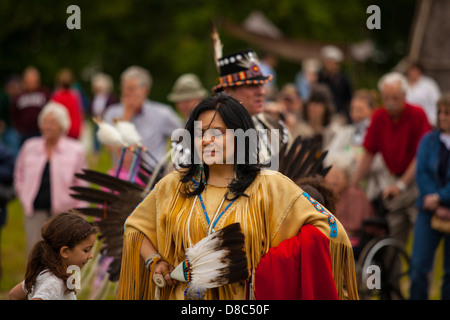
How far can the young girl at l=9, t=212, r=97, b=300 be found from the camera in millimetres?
3598

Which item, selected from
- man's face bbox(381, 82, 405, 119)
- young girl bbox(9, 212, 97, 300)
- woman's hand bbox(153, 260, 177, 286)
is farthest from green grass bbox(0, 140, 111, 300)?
man's face bbox(381, 82, 405, 119)

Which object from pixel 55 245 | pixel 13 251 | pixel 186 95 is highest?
pixel 186 95

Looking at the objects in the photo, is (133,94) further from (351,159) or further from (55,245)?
(55,245)

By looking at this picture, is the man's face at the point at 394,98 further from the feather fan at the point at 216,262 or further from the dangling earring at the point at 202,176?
the feather fan at the point at 216,262

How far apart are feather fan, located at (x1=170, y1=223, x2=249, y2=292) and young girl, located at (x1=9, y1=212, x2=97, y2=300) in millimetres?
655

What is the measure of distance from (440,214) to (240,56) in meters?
1.89

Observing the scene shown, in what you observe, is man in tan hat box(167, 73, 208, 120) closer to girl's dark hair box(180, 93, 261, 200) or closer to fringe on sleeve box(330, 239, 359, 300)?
girl's dark hair box(180, 93, 261, 200)

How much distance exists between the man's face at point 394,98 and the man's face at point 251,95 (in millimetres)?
2107

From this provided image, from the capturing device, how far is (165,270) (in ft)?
10.8

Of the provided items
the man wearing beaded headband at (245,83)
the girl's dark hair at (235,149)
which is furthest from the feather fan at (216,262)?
the man wearing beaded headband at (245,83)

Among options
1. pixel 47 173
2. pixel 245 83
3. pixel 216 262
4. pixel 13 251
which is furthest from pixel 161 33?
pixel 216 262

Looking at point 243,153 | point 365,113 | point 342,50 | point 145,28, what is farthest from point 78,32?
point 243,153

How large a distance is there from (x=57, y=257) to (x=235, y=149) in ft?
3.34
